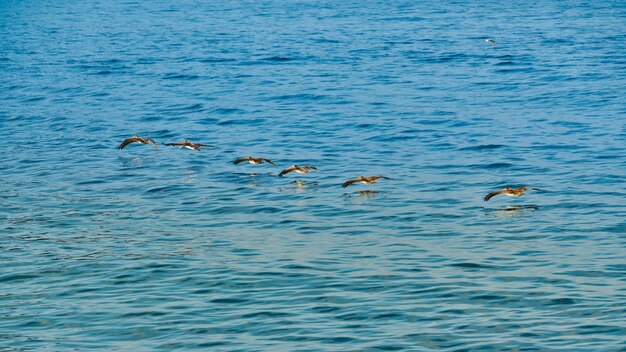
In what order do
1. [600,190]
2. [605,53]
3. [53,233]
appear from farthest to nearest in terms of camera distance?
[605,53]
[600,190]
[53,233]

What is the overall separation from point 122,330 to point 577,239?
1178cm

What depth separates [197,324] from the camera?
75.2 ft

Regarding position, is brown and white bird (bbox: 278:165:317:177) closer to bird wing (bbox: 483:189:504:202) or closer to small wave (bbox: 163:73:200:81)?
bird wing (bbox: 483:189:504:202)

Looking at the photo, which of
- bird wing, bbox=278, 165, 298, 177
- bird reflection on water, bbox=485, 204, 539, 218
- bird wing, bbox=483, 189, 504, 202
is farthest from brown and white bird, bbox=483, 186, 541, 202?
bird wing, bbox=278, 165, 298, 177

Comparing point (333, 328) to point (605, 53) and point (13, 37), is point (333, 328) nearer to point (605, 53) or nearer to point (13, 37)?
point (605, 53)

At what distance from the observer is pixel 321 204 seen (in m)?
33.0

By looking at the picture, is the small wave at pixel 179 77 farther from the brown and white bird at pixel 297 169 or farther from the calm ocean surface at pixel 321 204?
the brown and white bird at pixel 297 169

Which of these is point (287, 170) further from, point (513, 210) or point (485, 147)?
point (485, 147)

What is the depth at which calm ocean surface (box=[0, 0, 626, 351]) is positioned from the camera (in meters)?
23.0

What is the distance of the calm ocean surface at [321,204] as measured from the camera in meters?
23.0

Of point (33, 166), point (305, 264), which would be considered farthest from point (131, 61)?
point (305, 264)

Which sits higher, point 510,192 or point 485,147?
point 485,147

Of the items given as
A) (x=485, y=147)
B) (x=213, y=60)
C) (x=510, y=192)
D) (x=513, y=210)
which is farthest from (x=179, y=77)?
(x=513, y=210)

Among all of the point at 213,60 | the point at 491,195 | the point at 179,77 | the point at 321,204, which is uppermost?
the point at 213,60
